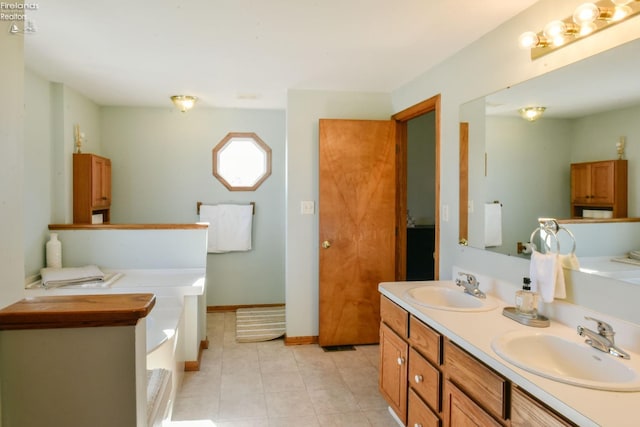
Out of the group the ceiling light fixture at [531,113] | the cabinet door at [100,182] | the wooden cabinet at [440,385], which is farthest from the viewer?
the cabinet door at [100,182]

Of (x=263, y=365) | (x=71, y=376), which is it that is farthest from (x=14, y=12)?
(x=263, y=365)

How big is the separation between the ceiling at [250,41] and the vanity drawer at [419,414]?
6.30 feet

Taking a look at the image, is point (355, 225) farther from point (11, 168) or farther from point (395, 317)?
point (11, 168)

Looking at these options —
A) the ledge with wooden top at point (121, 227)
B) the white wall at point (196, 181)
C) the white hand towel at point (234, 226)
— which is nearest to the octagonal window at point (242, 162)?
the white wall at point (196, 181)

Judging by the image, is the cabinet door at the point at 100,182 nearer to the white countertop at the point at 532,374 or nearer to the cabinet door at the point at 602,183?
the white countertop at the point at 532,374

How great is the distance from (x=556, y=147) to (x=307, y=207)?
6.84 ft

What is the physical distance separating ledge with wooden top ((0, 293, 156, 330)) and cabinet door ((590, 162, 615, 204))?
175cm

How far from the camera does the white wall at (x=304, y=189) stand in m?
3.53

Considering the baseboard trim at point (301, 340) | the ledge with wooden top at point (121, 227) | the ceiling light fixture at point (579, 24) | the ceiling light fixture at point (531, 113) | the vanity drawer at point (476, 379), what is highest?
the ceiling light fixture at point (579, 24)

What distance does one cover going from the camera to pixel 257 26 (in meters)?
2.23

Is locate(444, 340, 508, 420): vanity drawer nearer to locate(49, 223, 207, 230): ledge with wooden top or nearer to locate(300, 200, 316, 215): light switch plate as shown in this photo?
locate(300, 200, 316, 215): light switch plate

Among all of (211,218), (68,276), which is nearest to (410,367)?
(68,276)

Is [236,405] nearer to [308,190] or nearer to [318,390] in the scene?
[318,390]

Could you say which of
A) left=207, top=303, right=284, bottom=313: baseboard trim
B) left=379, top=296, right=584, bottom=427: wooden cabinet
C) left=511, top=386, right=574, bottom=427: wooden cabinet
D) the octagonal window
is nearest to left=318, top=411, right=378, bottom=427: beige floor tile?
left=379, top=296, right=584, bottom=427: wooden cabinet
